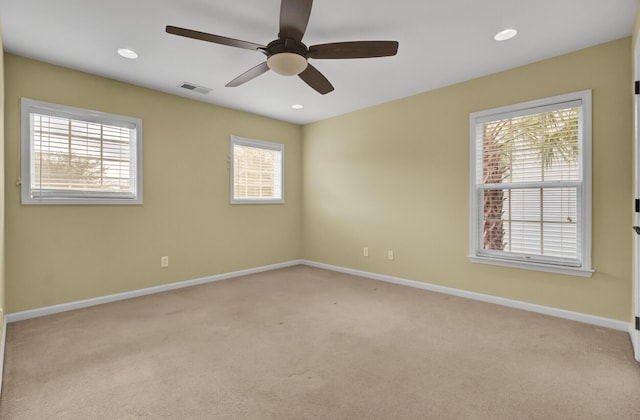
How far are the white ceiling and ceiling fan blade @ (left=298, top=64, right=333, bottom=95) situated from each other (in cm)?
30

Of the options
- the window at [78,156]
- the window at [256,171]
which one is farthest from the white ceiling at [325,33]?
the window at [256,171]

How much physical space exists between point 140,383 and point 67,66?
318 centimetres

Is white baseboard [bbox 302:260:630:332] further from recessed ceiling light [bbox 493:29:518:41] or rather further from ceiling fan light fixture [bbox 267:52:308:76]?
ceiling fan light fixture [bbox 267:52:308:76]

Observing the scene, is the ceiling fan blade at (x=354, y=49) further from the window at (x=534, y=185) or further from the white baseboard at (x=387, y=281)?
the white baseboard at (x=387, y=281)

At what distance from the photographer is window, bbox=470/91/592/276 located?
117 inches

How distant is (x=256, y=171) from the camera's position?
512cm

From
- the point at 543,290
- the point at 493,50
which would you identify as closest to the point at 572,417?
the point at 543,290

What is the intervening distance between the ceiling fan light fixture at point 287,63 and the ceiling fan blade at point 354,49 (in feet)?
0.32

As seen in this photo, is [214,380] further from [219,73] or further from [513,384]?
[219,73]

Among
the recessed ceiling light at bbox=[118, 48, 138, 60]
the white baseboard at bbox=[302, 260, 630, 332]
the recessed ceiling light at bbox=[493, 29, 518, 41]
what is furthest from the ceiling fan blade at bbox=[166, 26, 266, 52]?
the white baseboard at bbox=[302, 260, 630, 332]

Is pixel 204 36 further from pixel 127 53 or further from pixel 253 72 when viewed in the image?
pixel 127 53

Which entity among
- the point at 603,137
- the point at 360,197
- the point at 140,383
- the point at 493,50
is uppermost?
the point at 493,50

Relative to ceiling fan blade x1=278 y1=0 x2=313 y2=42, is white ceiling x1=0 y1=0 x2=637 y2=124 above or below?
above

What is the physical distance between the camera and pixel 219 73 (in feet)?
11.2
